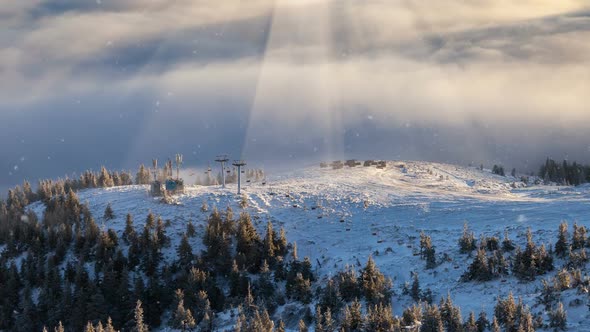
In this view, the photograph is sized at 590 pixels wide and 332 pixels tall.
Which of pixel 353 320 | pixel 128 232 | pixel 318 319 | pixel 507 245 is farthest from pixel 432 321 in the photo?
pixel 128 232

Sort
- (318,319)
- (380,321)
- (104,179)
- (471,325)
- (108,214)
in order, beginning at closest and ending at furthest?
(471,325) → (380,321) → (318,319) → (108,214) → (104,179)

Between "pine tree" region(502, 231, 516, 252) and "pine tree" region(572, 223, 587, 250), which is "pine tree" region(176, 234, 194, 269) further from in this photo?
"pine tree" region(572, 223, 587, 250)

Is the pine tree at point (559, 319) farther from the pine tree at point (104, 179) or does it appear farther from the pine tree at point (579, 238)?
the pine tree at point (104, 179)

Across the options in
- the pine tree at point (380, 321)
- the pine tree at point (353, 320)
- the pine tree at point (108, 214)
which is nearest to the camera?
the pine tree at point (380, 321)

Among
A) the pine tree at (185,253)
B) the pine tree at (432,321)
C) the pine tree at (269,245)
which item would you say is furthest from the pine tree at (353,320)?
the pine tree at (185,253)

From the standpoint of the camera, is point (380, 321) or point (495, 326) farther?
point (380, 321)

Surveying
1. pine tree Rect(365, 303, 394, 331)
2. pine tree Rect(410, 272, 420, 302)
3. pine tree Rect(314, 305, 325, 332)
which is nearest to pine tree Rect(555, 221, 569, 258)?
pine tree Rect(410, 272, 420, 302)

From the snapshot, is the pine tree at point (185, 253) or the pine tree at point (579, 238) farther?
the pine tree at point (185, 253)

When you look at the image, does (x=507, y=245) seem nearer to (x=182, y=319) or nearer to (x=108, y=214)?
(x=182, y=319)
